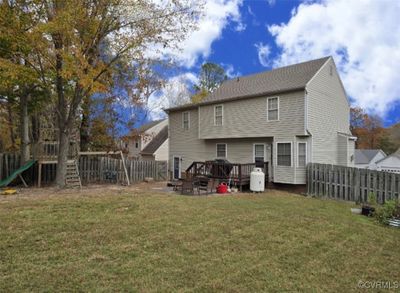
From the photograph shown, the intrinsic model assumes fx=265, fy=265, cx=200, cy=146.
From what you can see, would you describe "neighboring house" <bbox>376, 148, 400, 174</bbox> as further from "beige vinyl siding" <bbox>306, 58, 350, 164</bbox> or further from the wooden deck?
the wooden deck

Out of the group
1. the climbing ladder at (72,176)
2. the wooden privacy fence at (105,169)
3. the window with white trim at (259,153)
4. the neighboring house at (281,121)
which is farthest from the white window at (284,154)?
the climbing ladder at (72,176)

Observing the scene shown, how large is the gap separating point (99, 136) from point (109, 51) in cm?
681

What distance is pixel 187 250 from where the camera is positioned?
469cm

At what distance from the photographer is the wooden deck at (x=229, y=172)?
46.0ft

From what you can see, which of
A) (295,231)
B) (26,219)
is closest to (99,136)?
(26,219)

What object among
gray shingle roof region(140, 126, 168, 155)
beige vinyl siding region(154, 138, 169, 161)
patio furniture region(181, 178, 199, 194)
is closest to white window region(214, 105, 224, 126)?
patio furniture region(181, 178, 199, 194)

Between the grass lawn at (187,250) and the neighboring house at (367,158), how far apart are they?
33640 mm

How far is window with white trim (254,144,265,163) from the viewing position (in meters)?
15.8

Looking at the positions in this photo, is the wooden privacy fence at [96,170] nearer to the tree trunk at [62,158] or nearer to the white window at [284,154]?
the tree trunk at [62,158]

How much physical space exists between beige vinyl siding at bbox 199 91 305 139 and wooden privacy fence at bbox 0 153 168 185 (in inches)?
184

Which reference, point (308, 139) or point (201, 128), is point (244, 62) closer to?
point (201, 128)

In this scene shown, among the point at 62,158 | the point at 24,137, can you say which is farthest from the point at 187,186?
the point at 24,137

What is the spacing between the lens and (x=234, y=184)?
46.2ft

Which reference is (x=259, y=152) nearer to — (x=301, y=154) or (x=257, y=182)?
(x=301, y=154)
